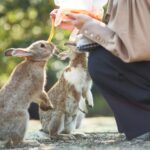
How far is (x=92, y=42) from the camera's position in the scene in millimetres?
6285

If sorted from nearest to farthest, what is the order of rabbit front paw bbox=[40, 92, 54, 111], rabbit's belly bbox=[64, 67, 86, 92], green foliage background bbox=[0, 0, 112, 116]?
rabbit front paw bbox=[40, 92, 54, 111], rabbit's belly bbox=[64, 67, 86, 92], green foliage background bbox=[0, 0, 112, 116]

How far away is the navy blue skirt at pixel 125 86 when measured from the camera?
6.20 m

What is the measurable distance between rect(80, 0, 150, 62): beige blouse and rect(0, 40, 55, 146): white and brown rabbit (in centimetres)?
95

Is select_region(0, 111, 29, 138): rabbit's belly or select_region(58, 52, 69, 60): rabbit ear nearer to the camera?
select_region(0, 111, 29, 138): rabbit's belly

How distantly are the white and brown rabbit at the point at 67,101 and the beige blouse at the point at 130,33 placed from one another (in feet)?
4.09

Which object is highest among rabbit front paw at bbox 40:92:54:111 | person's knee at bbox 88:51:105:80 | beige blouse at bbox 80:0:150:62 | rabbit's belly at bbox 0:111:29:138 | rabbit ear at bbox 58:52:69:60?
beige blouse at bbox 80:0:150:62

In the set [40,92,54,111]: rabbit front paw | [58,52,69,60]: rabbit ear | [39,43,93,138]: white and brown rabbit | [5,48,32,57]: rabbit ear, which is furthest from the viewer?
[58,52,69,60]: rabbit ear

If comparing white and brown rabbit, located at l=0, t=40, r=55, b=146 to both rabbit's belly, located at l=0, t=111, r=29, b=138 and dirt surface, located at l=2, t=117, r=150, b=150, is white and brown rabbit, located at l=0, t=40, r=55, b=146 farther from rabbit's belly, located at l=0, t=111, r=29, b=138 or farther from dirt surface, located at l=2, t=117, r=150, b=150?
dirt surface, located at l=2, t=117, r=150, b=150

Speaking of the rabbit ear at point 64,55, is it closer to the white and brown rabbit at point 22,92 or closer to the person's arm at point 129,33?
the white and brown rabbit at point 22,92

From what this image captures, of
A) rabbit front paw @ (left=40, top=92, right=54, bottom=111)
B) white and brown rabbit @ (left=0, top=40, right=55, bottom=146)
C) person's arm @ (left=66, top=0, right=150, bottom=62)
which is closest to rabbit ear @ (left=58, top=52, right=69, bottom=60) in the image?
white and brown rabbit @ (left=0, top=40, right=55, bottom=146)

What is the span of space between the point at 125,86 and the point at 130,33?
0.46 meters

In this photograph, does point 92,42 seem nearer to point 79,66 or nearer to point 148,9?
point 148,9

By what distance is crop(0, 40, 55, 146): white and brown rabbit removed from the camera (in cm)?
653

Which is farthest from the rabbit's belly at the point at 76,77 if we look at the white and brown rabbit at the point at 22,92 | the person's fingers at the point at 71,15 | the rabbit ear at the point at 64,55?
the person's fingers at the point at 71,15
